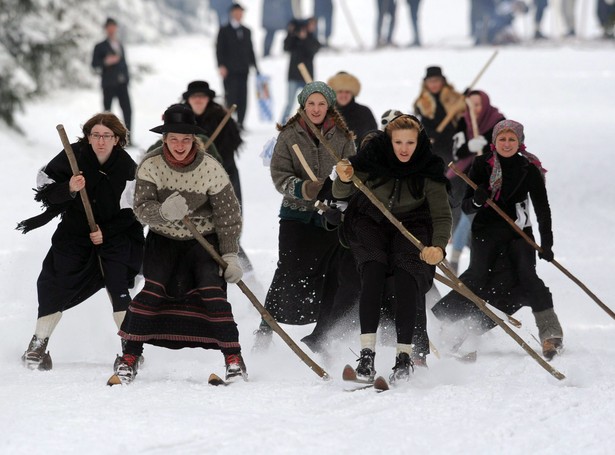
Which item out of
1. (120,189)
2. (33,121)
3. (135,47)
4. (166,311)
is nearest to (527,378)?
(166,311)

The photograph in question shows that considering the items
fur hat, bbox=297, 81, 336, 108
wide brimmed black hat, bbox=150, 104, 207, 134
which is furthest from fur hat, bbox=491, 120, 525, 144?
wide brimmed black hat, bbox=150, 104, 207, 134

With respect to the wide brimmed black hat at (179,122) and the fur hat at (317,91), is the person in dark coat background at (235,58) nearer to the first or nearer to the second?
the fur hat at (317,91)

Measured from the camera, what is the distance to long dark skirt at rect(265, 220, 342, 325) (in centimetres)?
756

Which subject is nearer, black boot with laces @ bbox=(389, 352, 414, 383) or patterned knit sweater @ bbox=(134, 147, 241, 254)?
black boot with laces @ bbox=(389, 352, 414, 383)

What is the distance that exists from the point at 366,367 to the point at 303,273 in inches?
57.2

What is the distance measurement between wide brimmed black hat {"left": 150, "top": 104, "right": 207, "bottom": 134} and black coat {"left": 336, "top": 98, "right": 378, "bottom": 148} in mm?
2567

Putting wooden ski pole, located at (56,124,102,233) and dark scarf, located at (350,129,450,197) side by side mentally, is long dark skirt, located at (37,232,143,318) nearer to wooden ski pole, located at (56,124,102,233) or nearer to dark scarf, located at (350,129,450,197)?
wooden ski pole, located at (56,124,102,233)

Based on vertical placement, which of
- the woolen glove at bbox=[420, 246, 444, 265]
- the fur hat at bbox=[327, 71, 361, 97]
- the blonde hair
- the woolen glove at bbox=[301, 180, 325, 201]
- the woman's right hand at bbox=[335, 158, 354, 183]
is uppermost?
the blonde hair

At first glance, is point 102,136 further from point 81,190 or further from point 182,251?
point 182,251

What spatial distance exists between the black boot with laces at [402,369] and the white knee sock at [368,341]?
14 cm

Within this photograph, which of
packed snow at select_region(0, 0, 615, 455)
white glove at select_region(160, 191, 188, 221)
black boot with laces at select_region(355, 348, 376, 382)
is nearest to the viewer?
packed snow at select_region(0, 0, 615, 455)

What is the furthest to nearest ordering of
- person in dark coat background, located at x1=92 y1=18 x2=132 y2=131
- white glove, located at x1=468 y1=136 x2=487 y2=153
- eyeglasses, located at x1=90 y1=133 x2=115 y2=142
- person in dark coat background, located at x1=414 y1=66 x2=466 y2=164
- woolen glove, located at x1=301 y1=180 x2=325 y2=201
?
person in dark coat background, located at x1=92 y1=18 x2=132 y2=131 → person in dark coat background, located at x1=414 y1=66 x2=466 y2=164 → white glove, located at x1=468 y1=136 x2=487 y2=153 → woolen glove, located at x1=301 y1=180 x2=325 y2=201 → eyeglasses, located at x1=90 y1=133 x2=115 y2=142

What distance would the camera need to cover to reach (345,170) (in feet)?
21.2

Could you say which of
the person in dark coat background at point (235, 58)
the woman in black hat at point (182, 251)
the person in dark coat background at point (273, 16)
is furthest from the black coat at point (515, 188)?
the person in dark coat background at point (273, 16)
